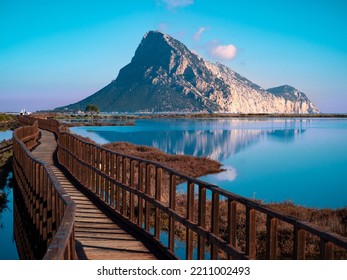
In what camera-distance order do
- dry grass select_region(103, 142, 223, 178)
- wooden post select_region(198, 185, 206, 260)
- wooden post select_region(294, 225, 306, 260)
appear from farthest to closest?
dry grass select_region(103, 142, 223, 178) → wooden post select_region(198, 185, 206, 260) → wooden post select_region(294, 225, 306, 260)

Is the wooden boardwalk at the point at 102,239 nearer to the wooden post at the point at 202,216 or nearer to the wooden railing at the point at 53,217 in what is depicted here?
the wooden railing at the point at 53,217

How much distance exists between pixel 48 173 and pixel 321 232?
18.9 ft

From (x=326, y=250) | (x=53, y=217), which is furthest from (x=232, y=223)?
(x=53, y=217)

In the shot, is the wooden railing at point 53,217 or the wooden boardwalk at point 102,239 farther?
the wooden boardwalk at point 102,239

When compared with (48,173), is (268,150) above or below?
below

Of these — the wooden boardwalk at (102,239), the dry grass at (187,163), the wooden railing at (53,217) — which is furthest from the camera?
the dry grass at (187,163)

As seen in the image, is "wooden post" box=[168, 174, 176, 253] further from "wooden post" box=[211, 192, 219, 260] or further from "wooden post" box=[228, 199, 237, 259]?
"wooden post" box=[228, 199, 237, 259]

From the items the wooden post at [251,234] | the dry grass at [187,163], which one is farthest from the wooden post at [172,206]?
the dry grass at [187,163]

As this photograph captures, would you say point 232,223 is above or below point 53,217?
above

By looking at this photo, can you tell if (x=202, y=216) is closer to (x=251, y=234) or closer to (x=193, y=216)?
(x=193, y=216)

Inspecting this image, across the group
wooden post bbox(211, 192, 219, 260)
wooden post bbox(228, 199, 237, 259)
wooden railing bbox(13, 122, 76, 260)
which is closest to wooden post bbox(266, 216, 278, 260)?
wooden post bbox(228, 199, 237, 259)
